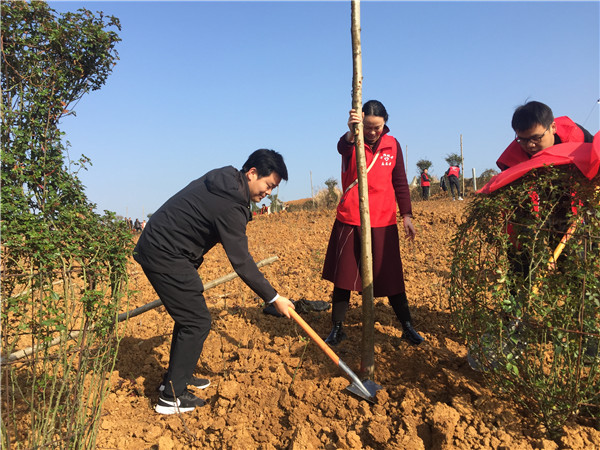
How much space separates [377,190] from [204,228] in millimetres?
1234

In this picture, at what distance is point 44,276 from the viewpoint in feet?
6.98

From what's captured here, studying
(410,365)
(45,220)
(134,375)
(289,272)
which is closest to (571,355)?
(410,365)

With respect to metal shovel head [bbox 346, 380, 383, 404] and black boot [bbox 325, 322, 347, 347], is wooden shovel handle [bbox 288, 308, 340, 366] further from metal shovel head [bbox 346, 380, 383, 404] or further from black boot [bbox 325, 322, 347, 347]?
black boot [bbox 325, 322, 347, 347]

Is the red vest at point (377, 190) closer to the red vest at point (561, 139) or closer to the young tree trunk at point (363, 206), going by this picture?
the young tree trunk at point (363, 206)

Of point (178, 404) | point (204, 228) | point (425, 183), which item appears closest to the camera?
point (204, 228)

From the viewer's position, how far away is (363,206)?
2678mm

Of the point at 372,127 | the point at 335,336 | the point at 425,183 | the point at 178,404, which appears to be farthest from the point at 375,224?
the point at 425,183

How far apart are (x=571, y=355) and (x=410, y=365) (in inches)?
42.3

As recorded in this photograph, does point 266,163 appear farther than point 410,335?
No

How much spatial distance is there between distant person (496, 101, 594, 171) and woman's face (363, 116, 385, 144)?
82 cm

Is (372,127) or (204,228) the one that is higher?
(372,127)

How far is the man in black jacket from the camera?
8.61ft

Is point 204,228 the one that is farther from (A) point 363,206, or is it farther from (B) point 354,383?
(B) point 354,383

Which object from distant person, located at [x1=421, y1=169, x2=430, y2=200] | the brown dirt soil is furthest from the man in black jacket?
distant person, located at [x1=421, y1=169, x2=430, y2=200]
